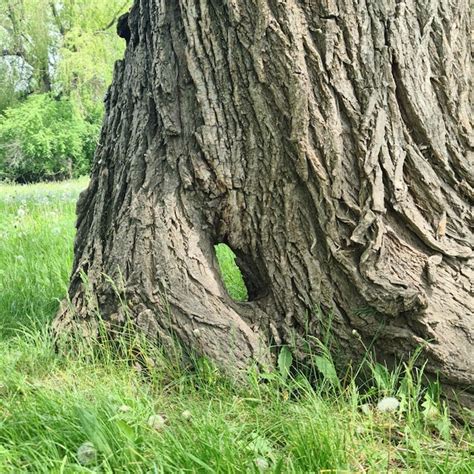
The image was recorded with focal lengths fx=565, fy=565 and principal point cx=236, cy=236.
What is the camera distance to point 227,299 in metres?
2.69

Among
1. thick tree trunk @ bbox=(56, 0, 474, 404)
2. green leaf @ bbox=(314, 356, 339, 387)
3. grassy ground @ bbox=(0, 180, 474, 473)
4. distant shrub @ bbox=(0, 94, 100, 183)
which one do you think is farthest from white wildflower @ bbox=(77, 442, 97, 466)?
distant shrub @ bbox=(0, 94, 100, 183)

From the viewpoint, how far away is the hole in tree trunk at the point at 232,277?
3576mm

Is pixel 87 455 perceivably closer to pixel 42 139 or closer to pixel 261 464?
pixel 261 464

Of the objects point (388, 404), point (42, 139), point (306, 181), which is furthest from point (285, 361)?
point (42, 139)

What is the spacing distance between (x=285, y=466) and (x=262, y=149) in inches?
53.6

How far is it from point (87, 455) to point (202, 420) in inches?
16.4

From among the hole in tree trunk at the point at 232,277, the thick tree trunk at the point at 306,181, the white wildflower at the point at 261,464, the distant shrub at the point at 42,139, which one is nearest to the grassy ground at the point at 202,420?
the white wildflower at the point at 261,464

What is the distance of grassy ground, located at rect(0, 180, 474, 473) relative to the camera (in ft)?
6.06

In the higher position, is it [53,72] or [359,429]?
[53,72]

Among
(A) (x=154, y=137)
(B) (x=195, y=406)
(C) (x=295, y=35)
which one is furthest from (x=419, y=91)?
(B) (x=195, y=406)

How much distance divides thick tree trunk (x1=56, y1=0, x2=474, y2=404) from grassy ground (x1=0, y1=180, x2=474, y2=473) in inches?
6.3

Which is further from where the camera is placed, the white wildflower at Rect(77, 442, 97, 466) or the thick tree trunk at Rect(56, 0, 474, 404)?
the thick tree trunk at Rect(56, 0, 474, 404)

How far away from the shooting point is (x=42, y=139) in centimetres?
3422

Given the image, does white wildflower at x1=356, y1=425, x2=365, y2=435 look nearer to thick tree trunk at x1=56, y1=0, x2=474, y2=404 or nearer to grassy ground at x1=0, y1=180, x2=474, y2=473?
grassy ground at x1=0, y1=180, x2=474, y2=473
